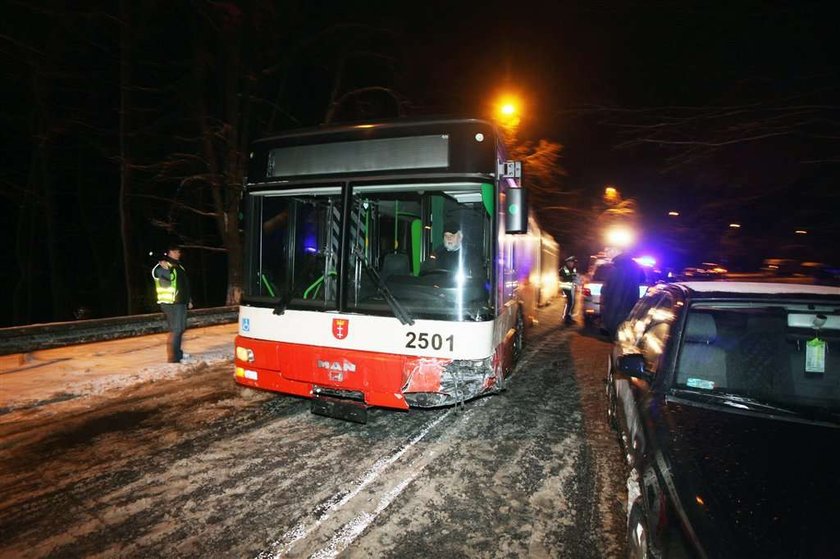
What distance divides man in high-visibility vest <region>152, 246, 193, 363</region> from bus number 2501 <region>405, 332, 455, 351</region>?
16.0 feet

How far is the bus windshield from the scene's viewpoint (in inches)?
178

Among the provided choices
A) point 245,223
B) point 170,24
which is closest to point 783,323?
point 245,223

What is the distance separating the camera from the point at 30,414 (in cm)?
551

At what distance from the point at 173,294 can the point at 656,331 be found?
7.02 meters

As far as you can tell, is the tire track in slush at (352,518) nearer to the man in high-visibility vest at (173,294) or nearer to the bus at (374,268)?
the bus at (374,268)

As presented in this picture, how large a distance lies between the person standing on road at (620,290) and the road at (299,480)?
10.7ft

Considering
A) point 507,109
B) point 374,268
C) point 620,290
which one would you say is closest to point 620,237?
point 507,109

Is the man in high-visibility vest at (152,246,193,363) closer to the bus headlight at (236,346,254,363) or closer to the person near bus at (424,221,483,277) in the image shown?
the bus headlight at (236,346,254,363)

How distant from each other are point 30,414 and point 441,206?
535cm

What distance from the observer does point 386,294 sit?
4.50 meters

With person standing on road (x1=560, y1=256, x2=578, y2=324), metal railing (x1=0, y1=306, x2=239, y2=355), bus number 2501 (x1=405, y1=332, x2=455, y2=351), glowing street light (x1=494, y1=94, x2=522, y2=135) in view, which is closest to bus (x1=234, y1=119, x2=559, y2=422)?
bus number 2501 (x1=405, y1=332, x2=455, y2=351)

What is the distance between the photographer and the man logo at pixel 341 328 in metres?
4.66

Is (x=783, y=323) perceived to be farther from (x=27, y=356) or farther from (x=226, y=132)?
(x=226, y=132)

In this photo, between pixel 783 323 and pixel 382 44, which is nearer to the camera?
pixel 783 323
